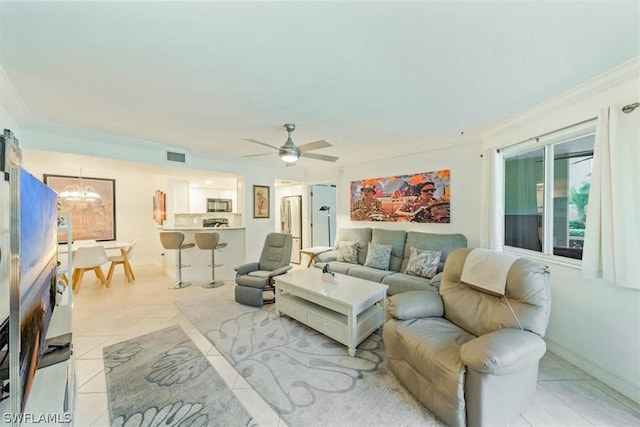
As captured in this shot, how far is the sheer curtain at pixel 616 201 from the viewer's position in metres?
1.72

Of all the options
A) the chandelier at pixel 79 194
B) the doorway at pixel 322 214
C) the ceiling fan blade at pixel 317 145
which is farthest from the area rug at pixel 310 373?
the chandelier at pixel 79 194

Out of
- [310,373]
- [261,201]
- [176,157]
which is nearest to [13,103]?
[176,157]

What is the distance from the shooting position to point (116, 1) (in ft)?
3.91

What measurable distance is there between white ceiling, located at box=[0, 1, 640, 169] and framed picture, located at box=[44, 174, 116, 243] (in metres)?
2.87

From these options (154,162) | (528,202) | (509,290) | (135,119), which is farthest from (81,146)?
(528,202)

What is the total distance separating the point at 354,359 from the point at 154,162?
377 cm

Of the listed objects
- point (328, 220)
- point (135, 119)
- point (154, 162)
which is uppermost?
point (135, 119)

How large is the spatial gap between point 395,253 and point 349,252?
0.78 m

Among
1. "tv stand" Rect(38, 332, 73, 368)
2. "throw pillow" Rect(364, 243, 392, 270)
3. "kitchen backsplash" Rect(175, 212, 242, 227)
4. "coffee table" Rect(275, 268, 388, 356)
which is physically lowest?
"coffee table" Rect(275, 268, 388, 356)

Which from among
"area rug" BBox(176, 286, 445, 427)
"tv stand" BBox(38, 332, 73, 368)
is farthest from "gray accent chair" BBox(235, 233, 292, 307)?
"tv stand" BBox(38, 332, 73, 368)

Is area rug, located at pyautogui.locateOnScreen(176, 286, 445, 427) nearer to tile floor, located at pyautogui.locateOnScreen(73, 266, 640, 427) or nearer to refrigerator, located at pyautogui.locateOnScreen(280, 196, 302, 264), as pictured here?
tile floor, located at pyautogui.locateOnScreen(73, 266, 640, 427)

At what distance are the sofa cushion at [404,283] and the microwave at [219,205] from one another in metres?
5.03

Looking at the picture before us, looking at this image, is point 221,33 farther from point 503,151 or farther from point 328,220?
point 328,220

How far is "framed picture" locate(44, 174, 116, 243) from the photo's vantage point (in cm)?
470
